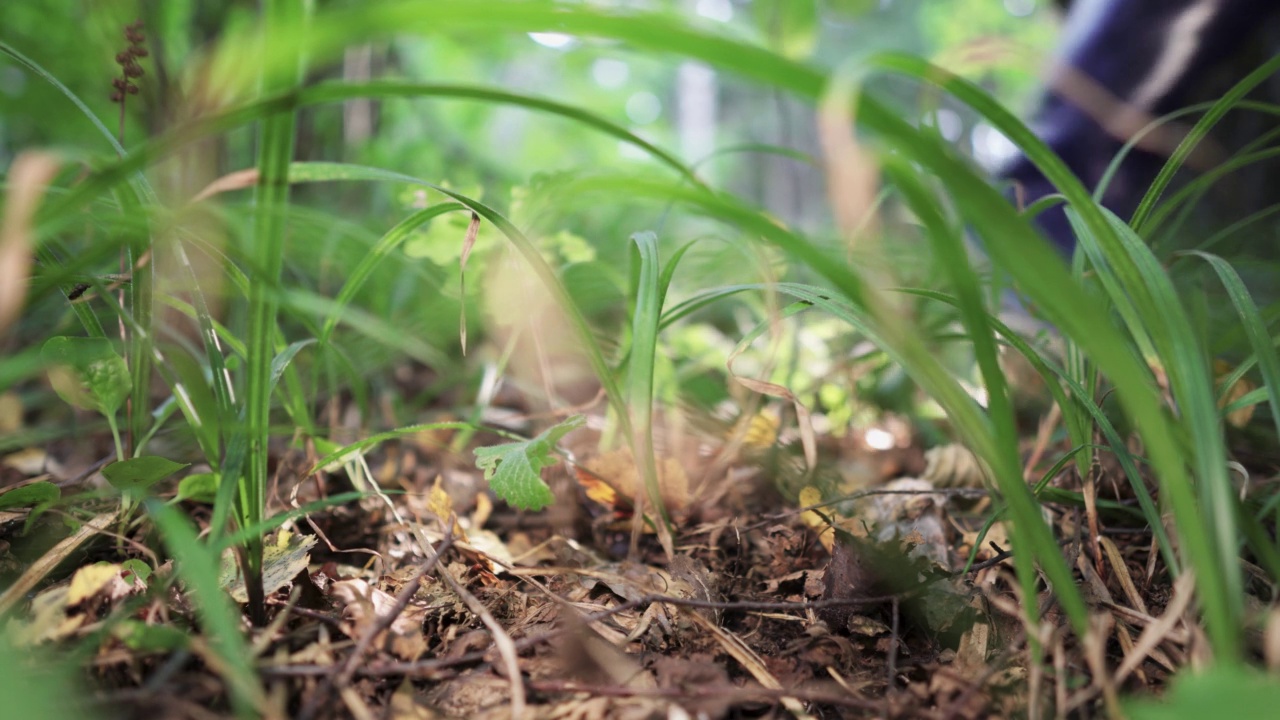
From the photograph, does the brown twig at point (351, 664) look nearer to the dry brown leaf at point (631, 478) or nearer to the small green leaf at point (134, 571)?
the small green leaf at point (134, 571)

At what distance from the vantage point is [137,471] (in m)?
0.72

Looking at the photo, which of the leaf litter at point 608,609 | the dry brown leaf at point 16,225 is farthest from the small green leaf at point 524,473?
the dry brown leaf at point 16,225

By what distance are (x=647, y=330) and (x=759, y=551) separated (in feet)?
1.18

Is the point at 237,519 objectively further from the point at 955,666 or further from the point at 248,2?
the point at 248,2

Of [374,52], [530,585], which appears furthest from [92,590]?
[374,52]

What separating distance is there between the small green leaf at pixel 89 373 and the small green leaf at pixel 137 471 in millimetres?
79

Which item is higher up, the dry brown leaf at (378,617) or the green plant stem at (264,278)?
the green plant stem at (264,278)

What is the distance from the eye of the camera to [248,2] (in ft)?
6.79

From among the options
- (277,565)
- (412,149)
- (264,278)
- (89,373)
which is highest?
(412,149)

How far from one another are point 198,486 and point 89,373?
163 mm

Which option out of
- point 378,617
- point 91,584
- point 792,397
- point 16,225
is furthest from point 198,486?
point 792,397

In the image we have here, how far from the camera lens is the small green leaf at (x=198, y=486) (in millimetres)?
764

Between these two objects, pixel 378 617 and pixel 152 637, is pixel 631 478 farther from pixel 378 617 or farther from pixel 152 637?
pixel 152 637

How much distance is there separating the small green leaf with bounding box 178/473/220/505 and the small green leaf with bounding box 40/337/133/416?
108mm
